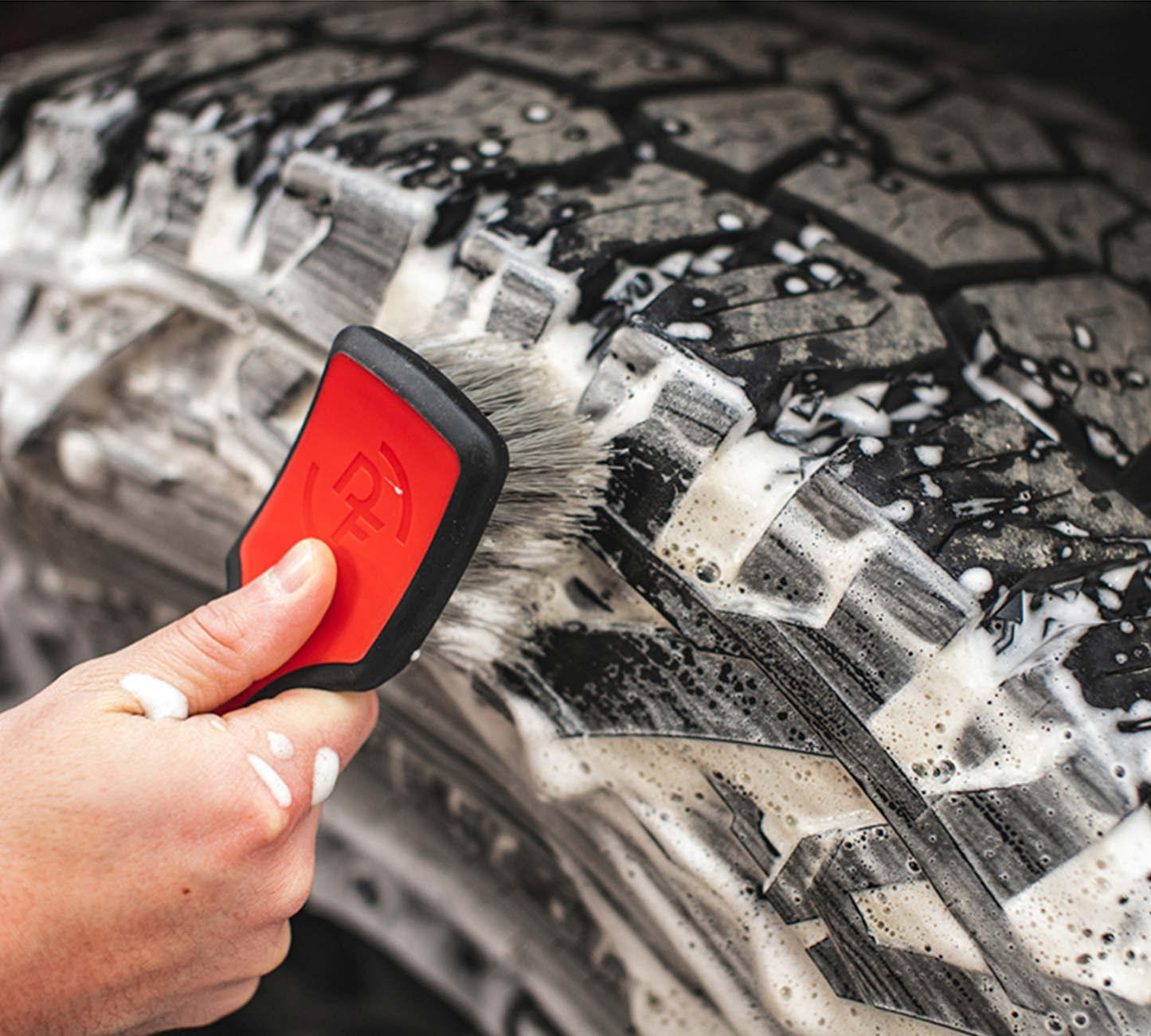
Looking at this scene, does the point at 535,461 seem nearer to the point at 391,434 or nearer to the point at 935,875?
the point at 391,434

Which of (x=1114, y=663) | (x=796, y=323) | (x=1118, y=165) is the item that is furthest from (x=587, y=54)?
(x=1114, y=663)

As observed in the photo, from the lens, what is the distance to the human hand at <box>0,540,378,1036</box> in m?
0.39

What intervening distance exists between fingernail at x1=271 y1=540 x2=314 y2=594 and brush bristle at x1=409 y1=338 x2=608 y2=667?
0.29 feet

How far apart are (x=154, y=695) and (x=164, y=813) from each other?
0.19 ft

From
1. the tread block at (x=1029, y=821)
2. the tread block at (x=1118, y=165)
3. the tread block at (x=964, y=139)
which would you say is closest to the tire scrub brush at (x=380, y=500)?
the tread block at (x=1029, y=821)

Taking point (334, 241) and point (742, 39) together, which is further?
point (742, 39)

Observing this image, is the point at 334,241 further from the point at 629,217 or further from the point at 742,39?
the point at 742,39

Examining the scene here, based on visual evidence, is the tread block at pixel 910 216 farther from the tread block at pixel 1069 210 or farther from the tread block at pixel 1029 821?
the tread block at pixel 1029 821

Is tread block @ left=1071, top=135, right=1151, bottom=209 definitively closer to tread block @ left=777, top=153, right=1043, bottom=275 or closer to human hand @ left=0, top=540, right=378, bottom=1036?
tread block @ left=777, top=153, right=1043, bottom=275

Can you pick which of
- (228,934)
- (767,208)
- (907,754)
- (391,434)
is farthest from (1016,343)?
(228,934)

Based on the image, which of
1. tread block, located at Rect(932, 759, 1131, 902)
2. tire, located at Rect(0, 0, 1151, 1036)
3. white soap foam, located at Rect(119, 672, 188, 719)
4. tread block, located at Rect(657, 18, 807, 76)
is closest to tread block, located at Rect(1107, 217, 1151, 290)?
tire, located at Rect(0, 0, 1151, 1036)

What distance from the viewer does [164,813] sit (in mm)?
401

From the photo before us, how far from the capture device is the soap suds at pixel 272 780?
43 centimetres

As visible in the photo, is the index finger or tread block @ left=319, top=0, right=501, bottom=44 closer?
the index finger
